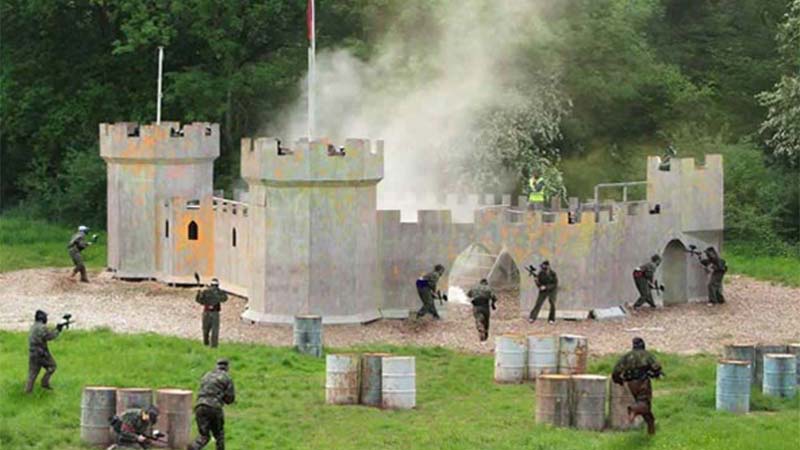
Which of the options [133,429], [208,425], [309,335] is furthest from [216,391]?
[309,335]

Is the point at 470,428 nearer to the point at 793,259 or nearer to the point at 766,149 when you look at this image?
the point at 793,259

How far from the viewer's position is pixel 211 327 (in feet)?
139

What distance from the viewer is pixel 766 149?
67812 millimetres

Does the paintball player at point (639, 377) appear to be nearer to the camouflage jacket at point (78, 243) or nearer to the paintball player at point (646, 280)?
the paintball player at point (646, 280)

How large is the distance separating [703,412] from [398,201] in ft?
63.9

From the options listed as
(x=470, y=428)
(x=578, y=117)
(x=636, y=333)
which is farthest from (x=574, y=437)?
(x=578, y=117)

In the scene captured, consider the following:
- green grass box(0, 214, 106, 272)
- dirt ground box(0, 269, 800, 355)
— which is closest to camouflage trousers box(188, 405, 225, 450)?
dirt ground box(0, 269, 800, 355)

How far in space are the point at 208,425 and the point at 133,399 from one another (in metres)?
1.24

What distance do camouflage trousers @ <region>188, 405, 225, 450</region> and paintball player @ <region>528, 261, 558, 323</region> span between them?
13.5 meters

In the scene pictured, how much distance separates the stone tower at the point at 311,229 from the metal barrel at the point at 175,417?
12.0 m

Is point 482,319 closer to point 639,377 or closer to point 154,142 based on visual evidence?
point 639,377

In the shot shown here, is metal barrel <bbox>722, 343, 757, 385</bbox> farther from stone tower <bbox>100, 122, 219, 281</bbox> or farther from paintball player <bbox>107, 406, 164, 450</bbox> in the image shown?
stone tower <bbox>100, 122, 219, 281</bbox>

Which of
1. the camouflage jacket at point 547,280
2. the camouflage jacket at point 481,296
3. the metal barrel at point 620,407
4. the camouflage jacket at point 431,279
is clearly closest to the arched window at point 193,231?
the camouflage jacket at point 431,279

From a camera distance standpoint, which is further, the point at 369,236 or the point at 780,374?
the point at 369,236
